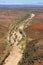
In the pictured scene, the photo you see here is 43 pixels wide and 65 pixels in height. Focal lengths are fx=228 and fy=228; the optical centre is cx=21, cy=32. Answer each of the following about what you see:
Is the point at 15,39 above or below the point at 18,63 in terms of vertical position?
above

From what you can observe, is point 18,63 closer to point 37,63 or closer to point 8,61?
point 8,61

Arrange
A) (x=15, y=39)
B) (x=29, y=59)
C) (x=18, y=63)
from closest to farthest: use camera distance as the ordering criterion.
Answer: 1. (x=18, y=63)
2. (x=29, y=59)
3. (x=15, y=39)

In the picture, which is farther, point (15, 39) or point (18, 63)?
point (15, 39)

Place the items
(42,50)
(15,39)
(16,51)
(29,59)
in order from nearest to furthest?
(16,51), (29,59), (15,39), (42,50)

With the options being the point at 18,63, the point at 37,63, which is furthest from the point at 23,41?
the point at 18,63

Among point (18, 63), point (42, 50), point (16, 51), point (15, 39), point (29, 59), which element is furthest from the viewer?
point (42, 50)

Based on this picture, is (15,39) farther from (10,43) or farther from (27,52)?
(27,52)

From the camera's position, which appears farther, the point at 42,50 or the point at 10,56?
the point at 42,50

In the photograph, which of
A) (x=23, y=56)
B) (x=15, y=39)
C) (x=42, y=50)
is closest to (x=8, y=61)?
(x=23, y=56)

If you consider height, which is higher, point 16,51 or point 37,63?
point 16,51
